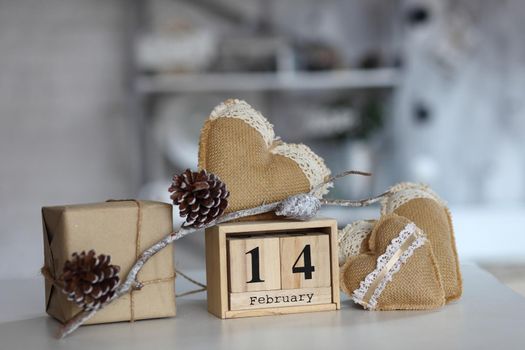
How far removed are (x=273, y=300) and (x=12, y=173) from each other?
9.20 ft

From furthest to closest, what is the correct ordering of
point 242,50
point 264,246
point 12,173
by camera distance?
1. point 12,173
2. point 242,50
3. point 264,246

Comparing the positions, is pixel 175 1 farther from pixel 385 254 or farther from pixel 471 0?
pixel 385 254

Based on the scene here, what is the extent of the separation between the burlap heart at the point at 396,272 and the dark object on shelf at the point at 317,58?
2365mm

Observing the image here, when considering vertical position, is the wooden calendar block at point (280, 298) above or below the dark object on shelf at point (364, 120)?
below

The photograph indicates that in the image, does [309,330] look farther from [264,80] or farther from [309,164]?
[264,80]

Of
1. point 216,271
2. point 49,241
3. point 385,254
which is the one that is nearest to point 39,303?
point 49,241

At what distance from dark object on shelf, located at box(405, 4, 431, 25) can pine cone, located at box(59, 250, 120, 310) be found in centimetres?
277

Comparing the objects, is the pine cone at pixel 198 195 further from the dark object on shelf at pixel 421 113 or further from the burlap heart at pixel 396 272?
the dark object on shelf at pixel 421 113

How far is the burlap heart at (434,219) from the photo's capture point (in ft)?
3.24

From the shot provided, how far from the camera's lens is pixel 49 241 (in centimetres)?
94

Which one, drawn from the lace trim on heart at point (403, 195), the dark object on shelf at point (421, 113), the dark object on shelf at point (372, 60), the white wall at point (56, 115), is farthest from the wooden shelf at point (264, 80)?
the lace trim on heart at point (403, 195)

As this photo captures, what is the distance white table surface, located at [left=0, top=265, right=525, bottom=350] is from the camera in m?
0.79

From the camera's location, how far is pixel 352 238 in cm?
102

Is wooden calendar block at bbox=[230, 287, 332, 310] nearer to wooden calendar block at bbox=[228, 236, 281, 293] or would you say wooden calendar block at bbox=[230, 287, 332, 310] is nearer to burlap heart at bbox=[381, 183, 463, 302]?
wooden calendar block at bbox=[228, 236, 281, 293]
